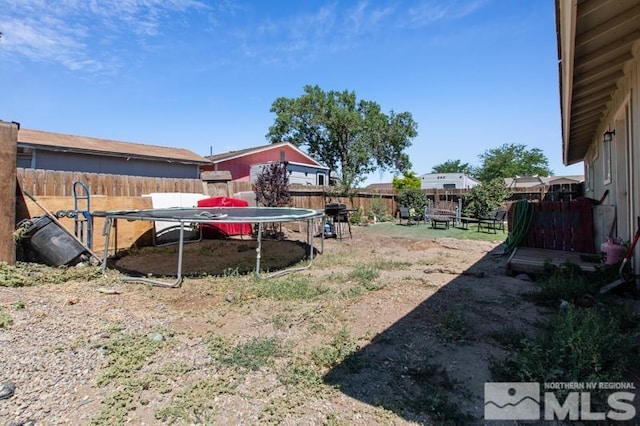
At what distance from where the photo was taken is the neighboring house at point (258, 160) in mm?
16844

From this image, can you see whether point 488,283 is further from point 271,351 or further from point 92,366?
point 92,366

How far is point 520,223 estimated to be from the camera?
6.02 metres

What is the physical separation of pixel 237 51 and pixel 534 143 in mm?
40083

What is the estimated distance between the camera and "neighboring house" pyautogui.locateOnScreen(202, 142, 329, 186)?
16844mm

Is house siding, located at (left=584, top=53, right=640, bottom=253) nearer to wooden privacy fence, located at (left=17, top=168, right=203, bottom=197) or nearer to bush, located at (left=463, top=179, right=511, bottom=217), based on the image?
bush, located at (left=463, top=179, right=511, bottom=217)

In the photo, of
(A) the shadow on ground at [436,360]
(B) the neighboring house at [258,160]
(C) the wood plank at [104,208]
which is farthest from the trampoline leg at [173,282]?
(B) the neighboring house at [258,160]

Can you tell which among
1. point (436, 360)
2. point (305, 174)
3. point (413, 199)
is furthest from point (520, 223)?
point (305, 174)

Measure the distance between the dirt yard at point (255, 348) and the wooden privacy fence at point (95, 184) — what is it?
288cm

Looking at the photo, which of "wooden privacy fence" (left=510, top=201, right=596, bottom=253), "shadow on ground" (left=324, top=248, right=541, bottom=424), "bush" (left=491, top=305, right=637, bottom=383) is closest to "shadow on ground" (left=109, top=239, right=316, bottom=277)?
"shadow on ground" (left=324, top=248, right=541, bottom=424)

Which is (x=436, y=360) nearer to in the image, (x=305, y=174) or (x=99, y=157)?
(x=99, y=157)

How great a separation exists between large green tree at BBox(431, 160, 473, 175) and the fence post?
159 ft

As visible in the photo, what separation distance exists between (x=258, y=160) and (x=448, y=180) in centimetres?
2041

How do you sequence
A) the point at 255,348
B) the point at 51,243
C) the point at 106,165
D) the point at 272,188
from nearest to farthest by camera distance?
the point at 255,348 < the point at 51,243 < the point at 272,188 < the point at 106,165

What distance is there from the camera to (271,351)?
2303 mm
